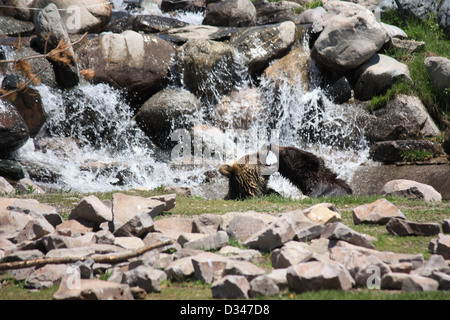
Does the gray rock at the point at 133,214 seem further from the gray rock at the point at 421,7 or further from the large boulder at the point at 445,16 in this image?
the gray rock at the point at 421,7

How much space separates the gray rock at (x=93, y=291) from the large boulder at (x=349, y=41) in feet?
36.9

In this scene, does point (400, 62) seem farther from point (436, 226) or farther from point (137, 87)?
point (436, 226)

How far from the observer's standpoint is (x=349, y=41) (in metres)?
13.1

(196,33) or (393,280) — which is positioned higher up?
(393,280)

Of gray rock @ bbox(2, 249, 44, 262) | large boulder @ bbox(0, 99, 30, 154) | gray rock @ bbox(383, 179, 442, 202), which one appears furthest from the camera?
large boulder @ bbox(0, 99, 30, 154)

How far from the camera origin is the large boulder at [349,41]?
13.1m

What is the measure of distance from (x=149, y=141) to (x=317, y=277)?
32.6ft

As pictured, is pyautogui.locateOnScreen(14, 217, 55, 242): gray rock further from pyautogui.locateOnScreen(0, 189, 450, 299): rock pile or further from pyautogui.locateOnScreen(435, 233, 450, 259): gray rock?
pyautogui.locateOnScreen(435, 233, 450, 259): gray rock

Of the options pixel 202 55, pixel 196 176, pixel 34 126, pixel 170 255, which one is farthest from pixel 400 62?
pixel 170 255

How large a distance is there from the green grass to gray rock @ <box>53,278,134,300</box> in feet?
34.9

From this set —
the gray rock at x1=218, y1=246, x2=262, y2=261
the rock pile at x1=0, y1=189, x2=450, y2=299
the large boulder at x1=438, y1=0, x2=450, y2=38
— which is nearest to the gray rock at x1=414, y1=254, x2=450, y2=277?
the rock pile at x1=0, y1=189, x2=450, y2=299

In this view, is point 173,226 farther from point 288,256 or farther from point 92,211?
point 288,256

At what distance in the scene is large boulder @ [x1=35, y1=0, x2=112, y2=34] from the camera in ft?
45.4

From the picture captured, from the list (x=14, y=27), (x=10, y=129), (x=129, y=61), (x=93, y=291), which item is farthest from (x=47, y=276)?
(x=14, y=27)
